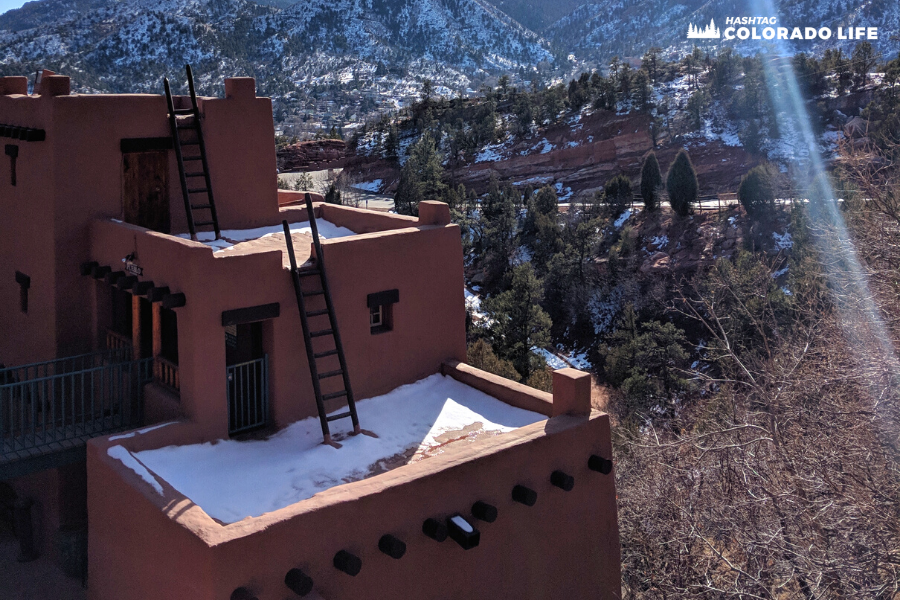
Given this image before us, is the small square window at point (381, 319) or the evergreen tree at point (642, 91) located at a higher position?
the evergreen tree at point (642, 91)

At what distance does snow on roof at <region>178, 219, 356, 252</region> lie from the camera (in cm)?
1048

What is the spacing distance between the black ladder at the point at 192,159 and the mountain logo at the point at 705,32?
4131 inches

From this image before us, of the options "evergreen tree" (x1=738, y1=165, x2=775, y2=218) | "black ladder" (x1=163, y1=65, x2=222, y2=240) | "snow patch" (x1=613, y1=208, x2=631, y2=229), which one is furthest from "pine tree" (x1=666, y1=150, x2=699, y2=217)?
"black ladder" (x1=163, y1=65, x2=222, y2=240)

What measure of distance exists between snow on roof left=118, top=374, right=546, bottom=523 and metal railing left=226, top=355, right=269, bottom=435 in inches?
11.9

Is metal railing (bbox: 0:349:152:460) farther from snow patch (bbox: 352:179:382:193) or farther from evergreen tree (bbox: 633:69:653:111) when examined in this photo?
evergreen tree (bbox: 633:69:653:111)

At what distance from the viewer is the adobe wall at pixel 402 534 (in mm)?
6371

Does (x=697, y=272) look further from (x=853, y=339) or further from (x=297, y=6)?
(x=297, y=6)

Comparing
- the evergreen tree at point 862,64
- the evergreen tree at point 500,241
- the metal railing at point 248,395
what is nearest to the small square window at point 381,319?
the metal railing at point 248,395

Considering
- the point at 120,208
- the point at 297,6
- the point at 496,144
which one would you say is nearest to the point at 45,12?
the point at 297,6

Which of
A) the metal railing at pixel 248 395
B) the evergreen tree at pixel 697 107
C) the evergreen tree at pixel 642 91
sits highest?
the evergreen tree at pixel 642 91

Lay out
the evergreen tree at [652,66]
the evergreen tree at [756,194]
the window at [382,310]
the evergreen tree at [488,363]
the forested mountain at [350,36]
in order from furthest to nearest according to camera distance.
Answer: the forested mountain at [350,36] < the evergreen tree at [652,66] < the evergreen tree at [756,194] < the evergreen tree at [488,363] < the window at [382,310]

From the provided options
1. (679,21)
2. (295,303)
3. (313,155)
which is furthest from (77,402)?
(679,21)

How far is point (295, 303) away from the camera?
29.1 ft

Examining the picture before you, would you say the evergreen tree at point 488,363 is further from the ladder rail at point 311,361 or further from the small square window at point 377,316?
the ladder rail at point 311,361
